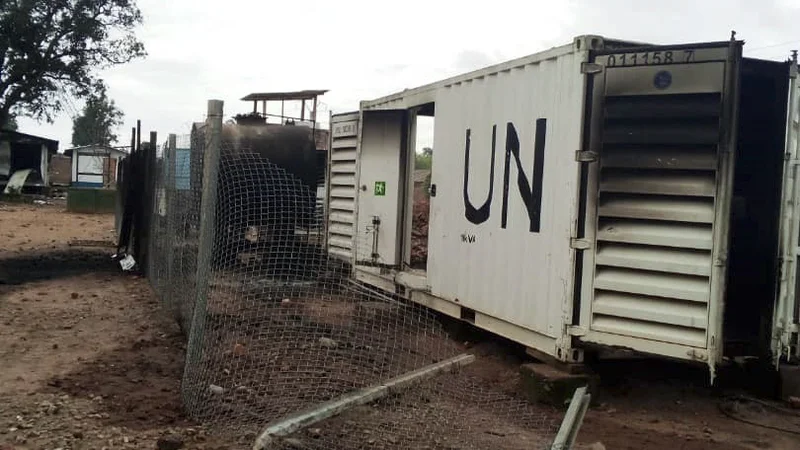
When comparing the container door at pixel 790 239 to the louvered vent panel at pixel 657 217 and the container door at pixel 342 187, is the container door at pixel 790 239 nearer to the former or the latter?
the louvered vent panel at pixel 657 217

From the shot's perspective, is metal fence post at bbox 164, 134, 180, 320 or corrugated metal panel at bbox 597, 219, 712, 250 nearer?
corrugated metal panel at bbox 597, 219, 712, 250

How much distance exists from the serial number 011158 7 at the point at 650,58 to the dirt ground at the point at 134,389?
2716mm

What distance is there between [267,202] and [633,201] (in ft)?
11.2

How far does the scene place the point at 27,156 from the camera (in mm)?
41375

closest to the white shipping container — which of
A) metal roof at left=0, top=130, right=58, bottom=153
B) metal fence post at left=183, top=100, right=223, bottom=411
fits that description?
metal fence post at left=183, top=100, right=223, bottom=411

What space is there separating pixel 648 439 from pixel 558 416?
28.5 inches

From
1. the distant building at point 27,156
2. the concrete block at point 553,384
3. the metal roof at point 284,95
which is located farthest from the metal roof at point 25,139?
the concrete block at point 553,384

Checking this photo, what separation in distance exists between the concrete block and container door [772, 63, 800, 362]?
5.05 feet

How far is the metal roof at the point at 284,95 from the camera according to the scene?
19.9 metres

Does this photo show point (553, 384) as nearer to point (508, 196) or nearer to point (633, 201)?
point (633, 201)

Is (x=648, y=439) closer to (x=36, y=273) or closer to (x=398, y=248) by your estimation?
(x=398, y=248)

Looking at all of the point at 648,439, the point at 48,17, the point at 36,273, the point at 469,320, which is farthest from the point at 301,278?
the point at 48,17

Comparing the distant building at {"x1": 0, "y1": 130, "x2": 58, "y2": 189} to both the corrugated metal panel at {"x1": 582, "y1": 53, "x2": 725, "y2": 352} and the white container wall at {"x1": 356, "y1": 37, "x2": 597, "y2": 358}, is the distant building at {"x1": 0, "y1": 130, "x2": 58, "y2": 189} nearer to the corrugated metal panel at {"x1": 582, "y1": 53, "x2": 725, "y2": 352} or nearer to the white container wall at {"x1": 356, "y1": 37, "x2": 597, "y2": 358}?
the white container wall at {"x1": 356, "y1": 37, "x2": 597, "y2": 358}

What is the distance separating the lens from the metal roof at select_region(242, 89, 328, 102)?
19938 mm
